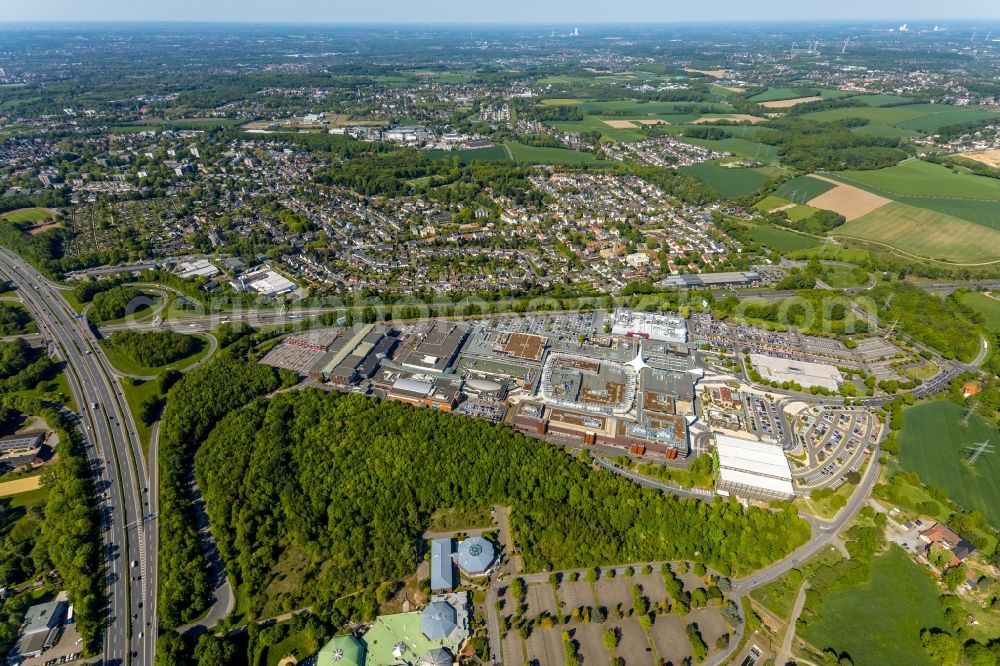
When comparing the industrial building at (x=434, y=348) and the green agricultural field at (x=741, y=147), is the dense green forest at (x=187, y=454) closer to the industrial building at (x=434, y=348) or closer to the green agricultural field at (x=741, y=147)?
the industrial building at (x=434, y=348)

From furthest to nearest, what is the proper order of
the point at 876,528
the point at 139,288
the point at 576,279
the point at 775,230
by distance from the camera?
the point at 775,230 < the point at 576,279 < the point at 139,288 < the point at 876,528

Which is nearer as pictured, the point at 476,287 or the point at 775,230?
the point at 476,287

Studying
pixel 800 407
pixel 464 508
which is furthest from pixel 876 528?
pixel 464 508

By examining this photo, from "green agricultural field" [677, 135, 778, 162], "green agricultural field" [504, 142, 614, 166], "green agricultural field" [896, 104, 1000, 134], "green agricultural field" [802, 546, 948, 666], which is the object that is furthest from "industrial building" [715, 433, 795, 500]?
"green agricultural field" [896, 104, 1000, 134]

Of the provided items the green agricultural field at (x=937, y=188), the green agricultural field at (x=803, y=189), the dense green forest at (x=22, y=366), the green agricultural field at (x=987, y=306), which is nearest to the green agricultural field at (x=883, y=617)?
the green agricultural field at (x=987, y=306)

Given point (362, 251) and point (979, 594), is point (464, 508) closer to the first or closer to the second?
point (979, 594)

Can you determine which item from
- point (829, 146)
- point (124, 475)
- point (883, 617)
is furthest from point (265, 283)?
point (829, 146)

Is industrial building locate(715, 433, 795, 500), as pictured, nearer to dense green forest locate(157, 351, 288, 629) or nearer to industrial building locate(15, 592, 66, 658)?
dense green forest locate(157, 351, 288, 629)
